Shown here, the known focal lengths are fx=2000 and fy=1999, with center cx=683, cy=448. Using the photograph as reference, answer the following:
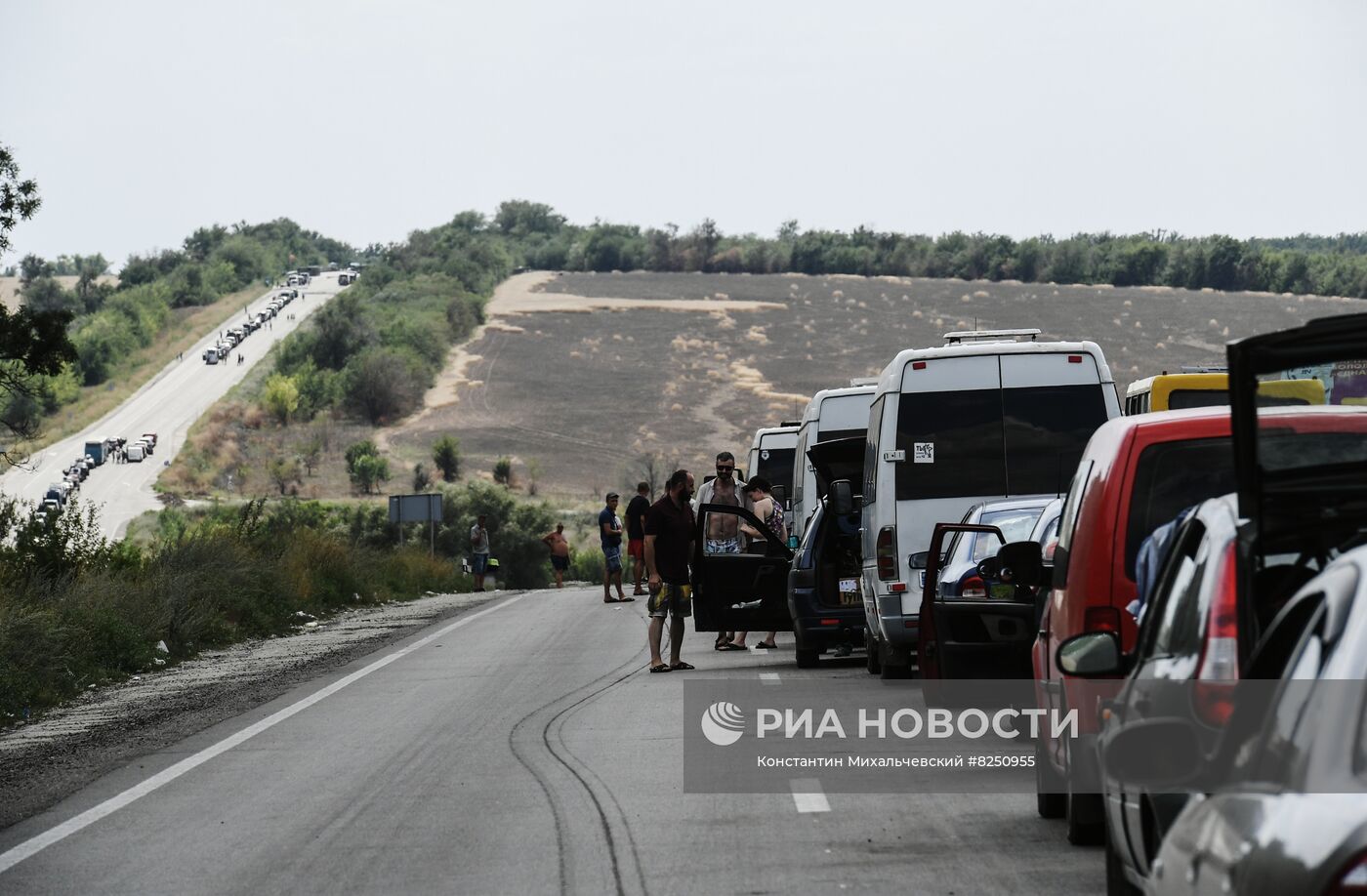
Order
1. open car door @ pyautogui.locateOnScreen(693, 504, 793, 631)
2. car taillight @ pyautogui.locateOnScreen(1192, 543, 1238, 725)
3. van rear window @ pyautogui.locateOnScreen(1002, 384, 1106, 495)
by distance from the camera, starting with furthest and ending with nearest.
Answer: open car door @ pyautogui.locateOnScreen(693, 504, 793, 631) → van rear window @ pyautogui.locateOnScreen(1002, 384, 1106, 495) → car taillight @ pyautogui.locateOnScreen(1192, 543, 1238, 725)

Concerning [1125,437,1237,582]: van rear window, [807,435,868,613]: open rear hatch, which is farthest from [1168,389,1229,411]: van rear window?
[1125,437,1237,582]: van rear window

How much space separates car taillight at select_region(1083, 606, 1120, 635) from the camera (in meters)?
7.82

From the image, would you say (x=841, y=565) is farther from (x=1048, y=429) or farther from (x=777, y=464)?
(x=777, y=464)

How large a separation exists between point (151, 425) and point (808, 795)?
12117cm

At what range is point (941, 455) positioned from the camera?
15.7m

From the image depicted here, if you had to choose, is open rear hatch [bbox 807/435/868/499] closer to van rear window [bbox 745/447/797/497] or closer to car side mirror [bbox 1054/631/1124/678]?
car side mirror [bbox 1054/631/1124/678]

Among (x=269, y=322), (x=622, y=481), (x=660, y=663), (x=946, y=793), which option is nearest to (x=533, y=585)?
(x=622, y=481)

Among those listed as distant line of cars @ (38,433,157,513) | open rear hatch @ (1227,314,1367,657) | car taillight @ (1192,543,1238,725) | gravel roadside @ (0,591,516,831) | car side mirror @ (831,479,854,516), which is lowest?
distant line of cars @ (38,433,157,513)

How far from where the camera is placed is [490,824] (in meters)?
9.05

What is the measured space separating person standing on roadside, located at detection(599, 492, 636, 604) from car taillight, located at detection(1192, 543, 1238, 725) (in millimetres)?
26785

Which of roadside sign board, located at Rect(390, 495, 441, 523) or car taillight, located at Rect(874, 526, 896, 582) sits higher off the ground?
car taillight, located at Rect(874, 526, 896, 582)

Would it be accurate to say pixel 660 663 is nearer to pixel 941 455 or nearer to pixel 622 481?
pixel 941 455

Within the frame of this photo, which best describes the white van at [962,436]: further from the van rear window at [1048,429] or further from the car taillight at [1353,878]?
the car taillight at [1353,878]

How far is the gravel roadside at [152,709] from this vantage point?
11.6 m
